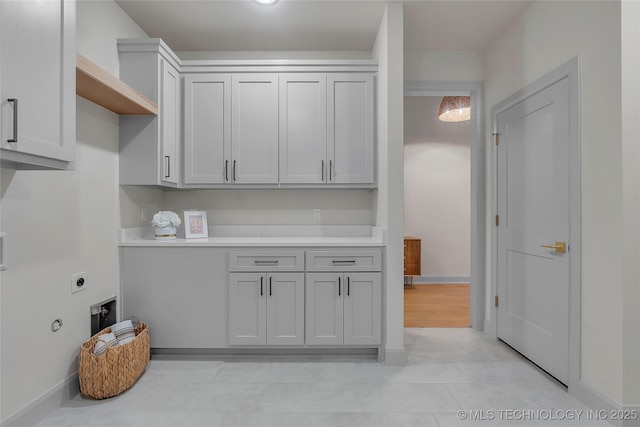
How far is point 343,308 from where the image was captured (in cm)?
270

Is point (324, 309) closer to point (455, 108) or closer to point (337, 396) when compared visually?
point (337, 396)

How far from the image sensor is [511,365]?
8.69 ft

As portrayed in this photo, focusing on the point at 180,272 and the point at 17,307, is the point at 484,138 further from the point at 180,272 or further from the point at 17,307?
the point at 17,307

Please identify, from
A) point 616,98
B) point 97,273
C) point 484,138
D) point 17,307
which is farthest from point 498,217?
point 17,307

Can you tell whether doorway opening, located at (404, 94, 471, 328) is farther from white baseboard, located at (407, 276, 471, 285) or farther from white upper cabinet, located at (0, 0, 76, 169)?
white upper cabinet, located at (0, 0, 76, 169)

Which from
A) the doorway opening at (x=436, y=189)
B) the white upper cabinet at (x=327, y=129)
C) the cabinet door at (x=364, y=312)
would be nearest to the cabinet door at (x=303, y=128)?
the white upper cabinet at (x=327, y=129)

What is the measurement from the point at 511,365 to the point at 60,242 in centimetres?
315

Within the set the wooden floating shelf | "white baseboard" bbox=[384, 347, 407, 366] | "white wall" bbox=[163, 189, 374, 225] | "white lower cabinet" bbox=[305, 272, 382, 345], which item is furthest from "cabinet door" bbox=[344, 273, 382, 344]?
the wooden floating shelf

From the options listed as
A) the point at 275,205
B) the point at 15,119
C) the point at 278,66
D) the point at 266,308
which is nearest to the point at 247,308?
the point at 266,308

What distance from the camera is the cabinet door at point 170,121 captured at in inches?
109

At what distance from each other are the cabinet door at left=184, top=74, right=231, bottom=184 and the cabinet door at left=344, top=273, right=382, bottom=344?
1425 millimetres

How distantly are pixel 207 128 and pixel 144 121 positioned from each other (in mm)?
507

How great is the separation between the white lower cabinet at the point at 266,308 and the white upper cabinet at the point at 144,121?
105 centimetres

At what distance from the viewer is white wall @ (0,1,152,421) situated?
68.6 inches
